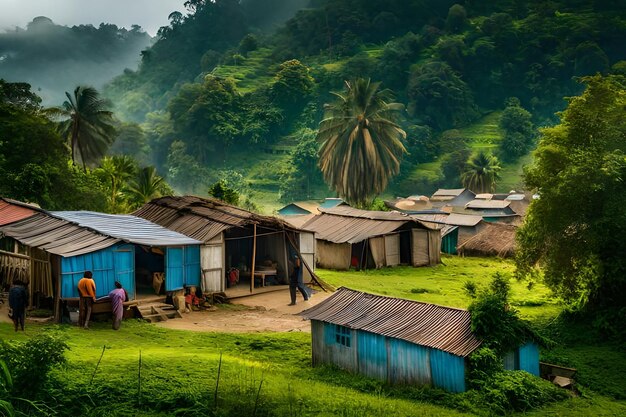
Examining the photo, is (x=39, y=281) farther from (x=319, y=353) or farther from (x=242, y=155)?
(x=242, y=155)

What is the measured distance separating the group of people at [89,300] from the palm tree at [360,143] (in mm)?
33662

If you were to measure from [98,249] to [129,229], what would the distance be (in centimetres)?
330

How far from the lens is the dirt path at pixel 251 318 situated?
63.1 feet

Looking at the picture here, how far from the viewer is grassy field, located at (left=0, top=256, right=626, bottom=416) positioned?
35.6 ft

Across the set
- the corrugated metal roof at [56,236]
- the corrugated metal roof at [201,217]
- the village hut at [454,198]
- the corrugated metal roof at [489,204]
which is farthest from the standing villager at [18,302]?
the village hut at [454,198]

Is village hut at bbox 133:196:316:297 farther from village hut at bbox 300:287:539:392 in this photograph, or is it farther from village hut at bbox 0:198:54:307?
village hut at bbox 300:287:539:392

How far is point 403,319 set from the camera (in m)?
14.4

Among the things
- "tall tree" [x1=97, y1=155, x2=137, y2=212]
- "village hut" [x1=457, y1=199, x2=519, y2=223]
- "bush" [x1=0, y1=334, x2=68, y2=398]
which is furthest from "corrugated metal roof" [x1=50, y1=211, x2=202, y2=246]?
"village hut" [x1=457, y1=199, x2=519, y2=223]

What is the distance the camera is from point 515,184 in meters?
85.9

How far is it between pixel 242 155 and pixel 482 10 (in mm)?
66193

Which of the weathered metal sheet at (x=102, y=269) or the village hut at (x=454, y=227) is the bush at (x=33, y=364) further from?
the village hut at (x=454, y=227)

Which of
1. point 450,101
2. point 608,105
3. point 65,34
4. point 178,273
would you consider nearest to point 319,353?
point 178,273

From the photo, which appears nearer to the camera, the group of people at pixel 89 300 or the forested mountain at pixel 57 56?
the group of people at pixel 89 300

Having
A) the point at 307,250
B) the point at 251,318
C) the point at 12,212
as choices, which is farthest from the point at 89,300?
the point at 307,250
